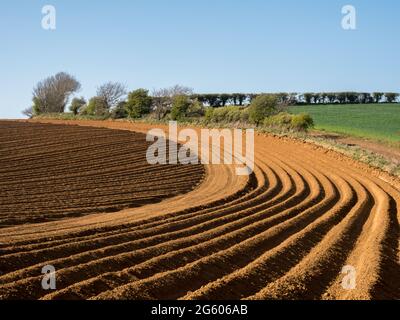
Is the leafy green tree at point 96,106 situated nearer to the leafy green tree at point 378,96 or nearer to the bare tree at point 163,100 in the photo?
the bare tree at point 163,100

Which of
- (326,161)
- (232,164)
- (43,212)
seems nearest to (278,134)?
(326,161)

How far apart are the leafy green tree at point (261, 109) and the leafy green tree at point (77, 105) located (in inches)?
Result: 995

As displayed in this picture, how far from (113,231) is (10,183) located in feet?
21.4

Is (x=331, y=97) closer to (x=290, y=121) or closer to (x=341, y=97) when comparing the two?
(x=341, y=97)

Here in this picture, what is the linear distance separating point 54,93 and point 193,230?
A: 62242 mm

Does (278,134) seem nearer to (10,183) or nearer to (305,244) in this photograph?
(10,183)

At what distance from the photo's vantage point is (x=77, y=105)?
63.2 metres

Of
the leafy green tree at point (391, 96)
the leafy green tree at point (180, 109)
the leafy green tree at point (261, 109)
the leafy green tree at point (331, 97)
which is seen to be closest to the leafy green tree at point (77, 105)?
the leafy green tree at point (180, 109)

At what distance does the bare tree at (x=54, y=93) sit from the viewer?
223ft

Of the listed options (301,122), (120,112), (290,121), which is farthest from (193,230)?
(120,112)

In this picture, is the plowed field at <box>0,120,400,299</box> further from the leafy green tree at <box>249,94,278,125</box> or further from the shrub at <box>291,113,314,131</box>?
the leafy green tree at <box>249,94,278,125</box>

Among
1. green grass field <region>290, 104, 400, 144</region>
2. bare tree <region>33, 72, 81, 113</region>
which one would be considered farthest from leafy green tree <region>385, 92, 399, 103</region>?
bare tree <region>33, 72, 81, 113</region>

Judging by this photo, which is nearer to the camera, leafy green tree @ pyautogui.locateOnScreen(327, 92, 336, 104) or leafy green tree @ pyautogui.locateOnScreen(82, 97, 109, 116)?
leafy green tree @ pyautogui.locateOnScreen(82, 97, 109, 116)

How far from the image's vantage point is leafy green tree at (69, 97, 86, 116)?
6257 centimetres
